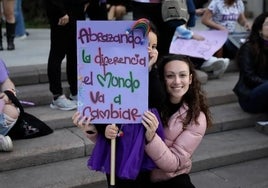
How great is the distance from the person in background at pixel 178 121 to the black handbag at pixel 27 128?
1.41 meters

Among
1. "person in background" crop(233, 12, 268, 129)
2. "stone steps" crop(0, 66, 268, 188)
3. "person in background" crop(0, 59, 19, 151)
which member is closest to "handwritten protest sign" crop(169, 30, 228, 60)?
"stone steps" crop(0, 66, 268, 188)

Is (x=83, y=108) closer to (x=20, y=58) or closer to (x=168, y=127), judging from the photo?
(x=168, y=127)

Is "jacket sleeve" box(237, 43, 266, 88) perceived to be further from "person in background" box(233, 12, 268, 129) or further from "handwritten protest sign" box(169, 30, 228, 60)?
"handwritten protest sign" box(169, 30, 228, 60)

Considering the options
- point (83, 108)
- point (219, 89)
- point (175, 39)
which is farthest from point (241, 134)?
point (83, 108)

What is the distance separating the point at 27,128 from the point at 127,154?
58.6 inches

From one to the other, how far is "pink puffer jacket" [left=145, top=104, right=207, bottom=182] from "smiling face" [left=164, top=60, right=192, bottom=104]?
0.36ft

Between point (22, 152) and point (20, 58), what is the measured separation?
7.34 feet

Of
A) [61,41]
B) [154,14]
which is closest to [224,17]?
[154,14]

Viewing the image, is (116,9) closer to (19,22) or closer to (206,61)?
(19,22)

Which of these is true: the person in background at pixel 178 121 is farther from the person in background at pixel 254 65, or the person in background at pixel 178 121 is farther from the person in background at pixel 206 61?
the person in background at pixel 206 61

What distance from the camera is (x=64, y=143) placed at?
143 inches

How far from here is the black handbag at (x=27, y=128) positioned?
3588 mm

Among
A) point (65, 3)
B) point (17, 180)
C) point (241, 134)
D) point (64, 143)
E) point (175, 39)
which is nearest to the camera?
point (17, 180)

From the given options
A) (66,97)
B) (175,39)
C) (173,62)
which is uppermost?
(173,62)
